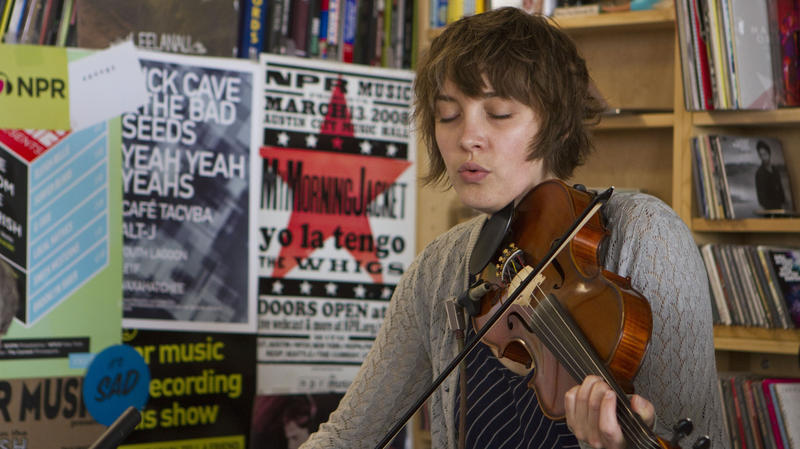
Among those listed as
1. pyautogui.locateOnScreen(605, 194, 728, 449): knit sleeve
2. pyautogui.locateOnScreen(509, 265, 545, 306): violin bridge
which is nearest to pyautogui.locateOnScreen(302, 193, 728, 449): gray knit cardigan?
pyautogui.locateOnScreen(605, 194, 728, 449): knit sleeve

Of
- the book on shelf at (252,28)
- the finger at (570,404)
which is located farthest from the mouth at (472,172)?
the book on shelf at (252,28)

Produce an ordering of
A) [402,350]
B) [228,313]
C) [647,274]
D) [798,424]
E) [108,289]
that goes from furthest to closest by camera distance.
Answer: [228,313] < [108,289] < [798,424] < [402,350] < [647,274]

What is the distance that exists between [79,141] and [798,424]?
1782 mm

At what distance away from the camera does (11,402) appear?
80.9 inches

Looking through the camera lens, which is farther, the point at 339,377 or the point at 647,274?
the point at 339,377

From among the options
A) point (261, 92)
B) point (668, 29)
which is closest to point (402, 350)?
point (261, 92)

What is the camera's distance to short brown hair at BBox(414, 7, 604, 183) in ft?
4.27

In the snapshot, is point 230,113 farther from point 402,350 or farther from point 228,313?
point 402,350

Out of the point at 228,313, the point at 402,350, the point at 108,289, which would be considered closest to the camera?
the point at 402,350

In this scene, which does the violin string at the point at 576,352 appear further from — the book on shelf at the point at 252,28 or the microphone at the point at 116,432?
the book on shelf at the point at 252,28

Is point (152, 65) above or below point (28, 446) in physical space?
above

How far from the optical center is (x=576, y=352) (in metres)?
1.03

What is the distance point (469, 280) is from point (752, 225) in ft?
3.34

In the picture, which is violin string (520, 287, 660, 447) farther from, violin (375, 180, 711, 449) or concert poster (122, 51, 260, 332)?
concert poster (122, 51, 260, 332)
